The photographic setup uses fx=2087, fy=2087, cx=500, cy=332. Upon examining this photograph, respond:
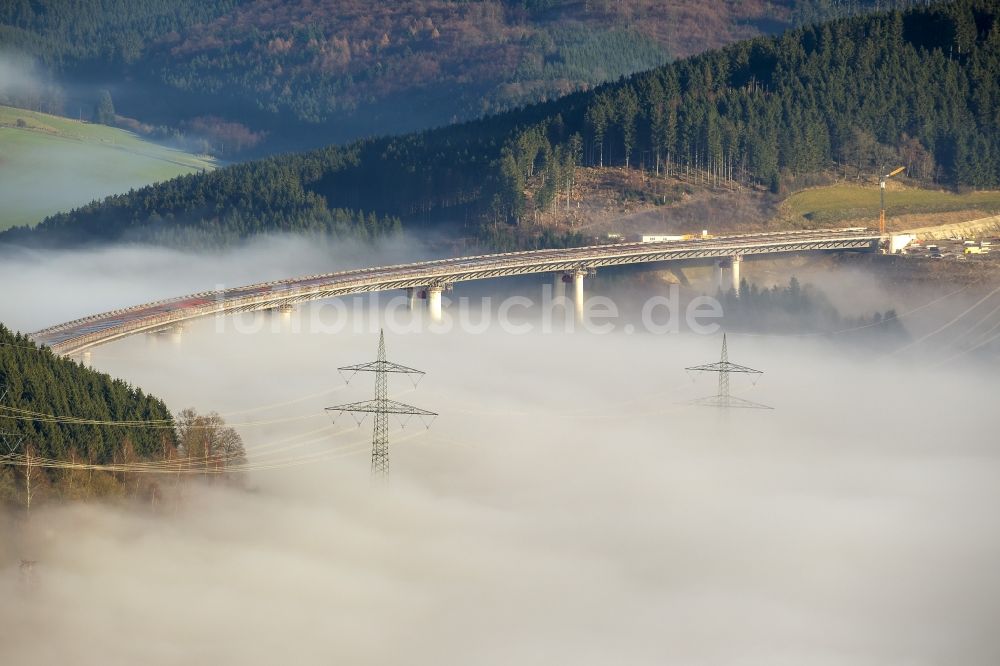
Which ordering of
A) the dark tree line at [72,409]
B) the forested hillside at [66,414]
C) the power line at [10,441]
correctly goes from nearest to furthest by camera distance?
1. the power line at [10,441]
2. the forested hillside at [66,414]
3. the dark tree line at [72,409]

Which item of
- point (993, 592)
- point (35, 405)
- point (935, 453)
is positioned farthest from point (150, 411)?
point (935, 453)

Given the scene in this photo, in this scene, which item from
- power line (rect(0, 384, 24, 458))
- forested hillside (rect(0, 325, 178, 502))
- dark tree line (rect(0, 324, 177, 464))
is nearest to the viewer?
power line (rect(0, 384, 24, 458))

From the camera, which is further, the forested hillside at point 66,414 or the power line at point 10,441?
the forested hillside at point 66,414

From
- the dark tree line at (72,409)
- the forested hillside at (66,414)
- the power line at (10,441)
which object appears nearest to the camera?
the power line at (10,441)

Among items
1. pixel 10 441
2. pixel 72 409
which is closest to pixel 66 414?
pixel 72 409

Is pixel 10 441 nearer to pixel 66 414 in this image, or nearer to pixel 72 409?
pixel 66 414

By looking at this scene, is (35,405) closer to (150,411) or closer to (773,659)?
(150,411)

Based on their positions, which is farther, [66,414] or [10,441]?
[66,414]

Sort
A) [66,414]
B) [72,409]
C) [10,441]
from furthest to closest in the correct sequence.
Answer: [72,409] → [66,414] → [10,441]
